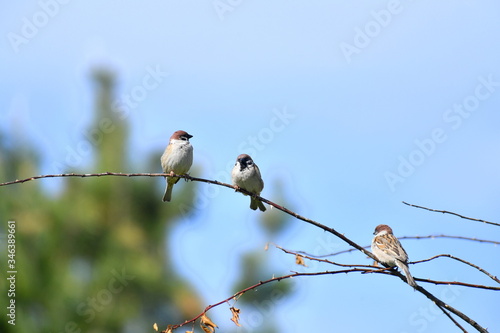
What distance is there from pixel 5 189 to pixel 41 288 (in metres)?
1.93

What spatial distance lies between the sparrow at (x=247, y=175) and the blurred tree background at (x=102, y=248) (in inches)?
200

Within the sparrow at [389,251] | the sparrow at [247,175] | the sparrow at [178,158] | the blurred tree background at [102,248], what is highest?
the blurred tree background at [102,248]

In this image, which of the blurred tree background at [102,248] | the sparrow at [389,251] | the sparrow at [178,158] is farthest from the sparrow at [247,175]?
the blurred tree background at [102,248]

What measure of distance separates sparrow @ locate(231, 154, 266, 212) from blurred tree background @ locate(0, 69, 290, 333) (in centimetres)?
509

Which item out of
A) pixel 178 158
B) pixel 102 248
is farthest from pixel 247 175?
pixel 102 248

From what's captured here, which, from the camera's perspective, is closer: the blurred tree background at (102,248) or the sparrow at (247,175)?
the sparrow at (247,175)

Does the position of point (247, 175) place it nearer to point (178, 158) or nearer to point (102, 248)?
point (178, 158)

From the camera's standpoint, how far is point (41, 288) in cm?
1155

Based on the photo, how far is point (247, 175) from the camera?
230 inches

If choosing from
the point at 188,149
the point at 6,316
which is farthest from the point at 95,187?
the point at 188,149

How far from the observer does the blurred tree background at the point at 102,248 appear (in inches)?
452

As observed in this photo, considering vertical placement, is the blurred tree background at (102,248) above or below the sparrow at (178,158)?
above

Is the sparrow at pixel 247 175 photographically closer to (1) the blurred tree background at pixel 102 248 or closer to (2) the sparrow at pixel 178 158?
(2) the sparrow at pixel 178 158

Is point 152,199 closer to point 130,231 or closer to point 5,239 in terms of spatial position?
point 130,231
